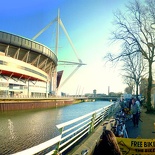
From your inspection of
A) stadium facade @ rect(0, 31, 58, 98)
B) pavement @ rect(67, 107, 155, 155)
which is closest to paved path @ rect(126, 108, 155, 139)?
pavement @ rect(67, 107, 155, 155)

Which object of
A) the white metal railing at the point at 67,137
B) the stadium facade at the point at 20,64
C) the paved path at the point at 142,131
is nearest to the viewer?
the white metal railing at the point at 67,137

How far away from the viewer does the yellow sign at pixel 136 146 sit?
18.5 feet

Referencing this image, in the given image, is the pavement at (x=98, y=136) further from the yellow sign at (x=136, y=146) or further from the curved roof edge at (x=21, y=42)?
the curved roof edge at (x=21, y=42)

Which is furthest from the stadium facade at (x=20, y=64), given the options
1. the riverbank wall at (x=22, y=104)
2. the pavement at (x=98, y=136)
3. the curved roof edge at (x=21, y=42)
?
the pavement at (x=98, y=136)

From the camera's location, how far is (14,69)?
176 feet

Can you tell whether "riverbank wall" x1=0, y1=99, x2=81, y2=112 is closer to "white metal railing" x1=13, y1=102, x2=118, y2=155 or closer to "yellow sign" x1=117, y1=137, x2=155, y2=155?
"white metal railing" x1=13, y1=102, x2=118, y2=155

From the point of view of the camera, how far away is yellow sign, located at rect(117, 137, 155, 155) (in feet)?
18.5

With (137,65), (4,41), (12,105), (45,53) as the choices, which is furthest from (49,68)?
(137,65)

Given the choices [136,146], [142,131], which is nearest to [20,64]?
[142,131]

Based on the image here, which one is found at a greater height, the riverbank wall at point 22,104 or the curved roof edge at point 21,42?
the curved roof edge at point 21,42

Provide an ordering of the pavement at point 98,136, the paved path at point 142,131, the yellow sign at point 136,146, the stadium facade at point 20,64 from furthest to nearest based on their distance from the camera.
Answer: the stadium facade at point 20,64 → the paved path at point 142,131 → the pavement at point 98,136 → the yellow sign at point 136,146

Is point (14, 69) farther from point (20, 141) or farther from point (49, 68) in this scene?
point (20, 141)

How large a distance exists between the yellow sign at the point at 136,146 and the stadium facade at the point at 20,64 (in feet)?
150

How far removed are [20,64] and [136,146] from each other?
53.8 m
